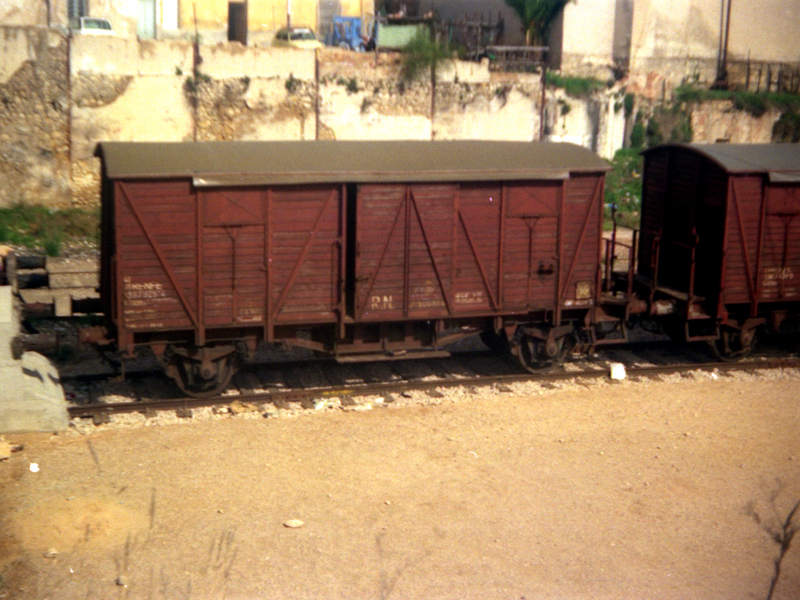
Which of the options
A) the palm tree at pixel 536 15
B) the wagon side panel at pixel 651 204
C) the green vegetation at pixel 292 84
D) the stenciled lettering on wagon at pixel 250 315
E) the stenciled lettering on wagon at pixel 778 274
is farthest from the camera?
the palm tree at pixel 536 15

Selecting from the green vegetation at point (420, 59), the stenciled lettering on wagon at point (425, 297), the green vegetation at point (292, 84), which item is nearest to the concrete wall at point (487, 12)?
the green vegetation at point (420, 59)

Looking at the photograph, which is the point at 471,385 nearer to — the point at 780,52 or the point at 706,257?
the point at 706,257

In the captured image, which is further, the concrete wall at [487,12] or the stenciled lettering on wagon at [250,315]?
the concrete wall at [487,12]

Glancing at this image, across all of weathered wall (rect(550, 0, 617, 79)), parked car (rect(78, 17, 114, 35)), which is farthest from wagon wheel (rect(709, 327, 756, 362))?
parked car (rect(78, 17, 114, 35))

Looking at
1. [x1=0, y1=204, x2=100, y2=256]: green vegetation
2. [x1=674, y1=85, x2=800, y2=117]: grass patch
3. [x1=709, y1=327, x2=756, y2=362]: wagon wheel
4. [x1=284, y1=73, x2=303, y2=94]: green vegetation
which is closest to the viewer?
[x1=709, y1=327, x2=756, y2=362]: wagon wheel

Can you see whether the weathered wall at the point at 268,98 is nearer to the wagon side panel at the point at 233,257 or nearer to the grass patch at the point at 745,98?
the grass patch at the point at 745,98

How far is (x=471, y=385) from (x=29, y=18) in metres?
23.4

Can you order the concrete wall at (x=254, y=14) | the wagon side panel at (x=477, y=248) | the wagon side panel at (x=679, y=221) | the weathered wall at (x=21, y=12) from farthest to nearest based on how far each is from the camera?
the concrete wall at (x=254, y=14), the weathered wall at (x=21, y=12), the wagon side panel at (x=679, y=221), the wagon side panel at (x=477, y=248)

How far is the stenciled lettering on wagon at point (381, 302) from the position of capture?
1149 centimetres

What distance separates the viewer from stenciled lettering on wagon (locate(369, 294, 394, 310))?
1149cm

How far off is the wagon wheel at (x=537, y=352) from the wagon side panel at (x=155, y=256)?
186 inches

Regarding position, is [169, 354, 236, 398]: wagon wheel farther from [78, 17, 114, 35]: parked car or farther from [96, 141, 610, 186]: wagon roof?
[78, 17, 114, 35]: parked car

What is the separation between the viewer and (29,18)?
28.7 metres

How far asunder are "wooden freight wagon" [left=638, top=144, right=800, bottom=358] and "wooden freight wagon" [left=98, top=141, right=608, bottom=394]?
2078 mm
